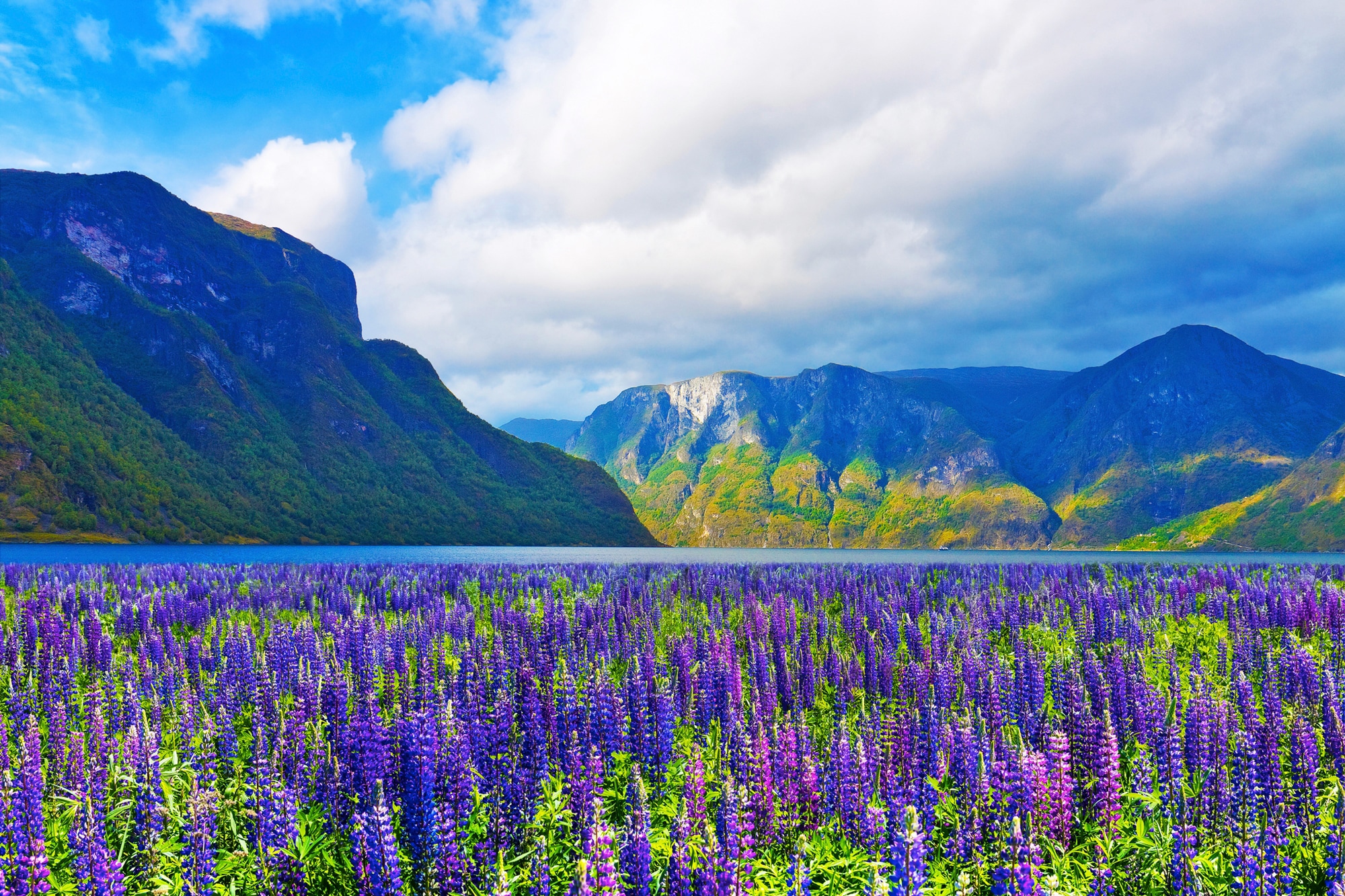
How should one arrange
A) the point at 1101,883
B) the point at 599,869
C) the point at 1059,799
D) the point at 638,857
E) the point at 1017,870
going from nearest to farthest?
1. the point at 599,869
2. the point at 1017,870
3. the point at 638,857
4. the point at 1101,883
5. the point at 1059,799

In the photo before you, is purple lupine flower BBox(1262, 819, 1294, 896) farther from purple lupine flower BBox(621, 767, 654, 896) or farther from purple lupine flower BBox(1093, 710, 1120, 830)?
purple lupine flower BBox(621, 767, 654, 896)

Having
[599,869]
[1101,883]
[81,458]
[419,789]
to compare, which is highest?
[81,458]

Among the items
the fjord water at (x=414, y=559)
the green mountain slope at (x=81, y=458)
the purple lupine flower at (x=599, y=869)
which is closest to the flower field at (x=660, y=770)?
the purple lupine flower at (x=599, y=869)

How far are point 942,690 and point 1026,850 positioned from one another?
707 centimetres

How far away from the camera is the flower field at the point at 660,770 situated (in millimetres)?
4414

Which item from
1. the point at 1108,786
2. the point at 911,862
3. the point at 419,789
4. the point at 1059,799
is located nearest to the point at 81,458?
the point at 419,789

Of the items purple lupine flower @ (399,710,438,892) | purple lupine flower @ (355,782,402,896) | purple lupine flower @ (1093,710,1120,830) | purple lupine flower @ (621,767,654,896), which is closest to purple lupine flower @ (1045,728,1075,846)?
purple lupine flower @ (1093,710,1120,830)

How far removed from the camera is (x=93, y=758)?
270 inches

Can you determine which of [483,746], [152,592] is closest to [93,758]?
[483,746]

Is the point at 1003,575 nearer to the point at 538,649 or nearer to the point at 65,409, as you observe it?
the point at 538,649

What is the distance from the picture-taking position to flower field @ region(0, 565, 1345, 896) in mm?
4414

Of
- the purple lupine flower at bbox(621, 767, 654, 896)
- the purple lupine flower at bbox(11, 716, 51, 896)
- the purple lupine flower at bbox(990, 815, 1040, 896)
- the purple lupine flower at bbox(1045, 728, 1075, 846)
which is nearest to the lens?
the purple lupine flower at bbox(990, 815, 1040, 896)

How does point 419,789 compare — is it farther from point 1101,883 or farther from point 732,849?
point 1101,883

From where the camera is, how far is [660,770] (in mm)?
7348
